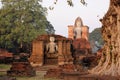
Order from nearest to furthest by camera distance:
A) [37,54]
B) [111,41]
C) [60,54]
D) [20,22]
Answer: [111,41] < [60,54] < [37,54] < [20,22]

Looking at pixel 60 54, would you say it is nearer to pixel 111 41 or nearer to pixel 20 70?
pixel 20 70

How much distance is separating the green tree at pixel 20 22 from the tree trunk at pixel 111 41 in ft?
126

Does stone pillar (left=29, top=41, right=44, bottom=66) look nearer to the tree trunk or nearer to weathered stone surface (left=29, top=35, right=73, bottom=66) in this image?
weathered stone surface (left=29, top=35, right=73, bottom=66)

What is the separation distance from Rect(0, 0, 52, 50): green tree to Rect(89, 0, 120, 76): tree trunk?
38417 millimetres

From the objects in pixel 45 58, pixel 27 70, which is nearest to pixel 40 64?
pixel 45 58

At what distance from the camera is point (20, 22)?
50281mm

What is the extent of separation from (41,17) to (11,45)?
18.3 ft

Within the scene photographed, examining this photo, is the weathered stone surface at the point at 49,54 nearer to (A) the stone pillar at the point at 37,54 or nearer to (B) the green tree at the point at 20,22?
(A) the stone pillar at the point at 37,54

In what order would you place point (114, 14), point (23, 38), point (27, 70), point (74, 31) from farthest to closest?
point (74, 31)
point (23, 38)
point (27, 70)
point (114, 14)

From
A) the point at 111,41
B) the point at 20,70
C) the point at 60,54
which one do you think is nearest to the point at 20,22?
the point at 60,54

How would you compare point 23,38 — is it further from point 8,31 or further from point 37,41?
point 37,41

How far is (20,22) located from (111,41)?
4116 cm

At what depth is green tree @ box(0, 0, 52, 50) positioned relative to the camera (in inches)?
1919

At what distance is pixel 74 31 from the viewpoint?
226 ft
